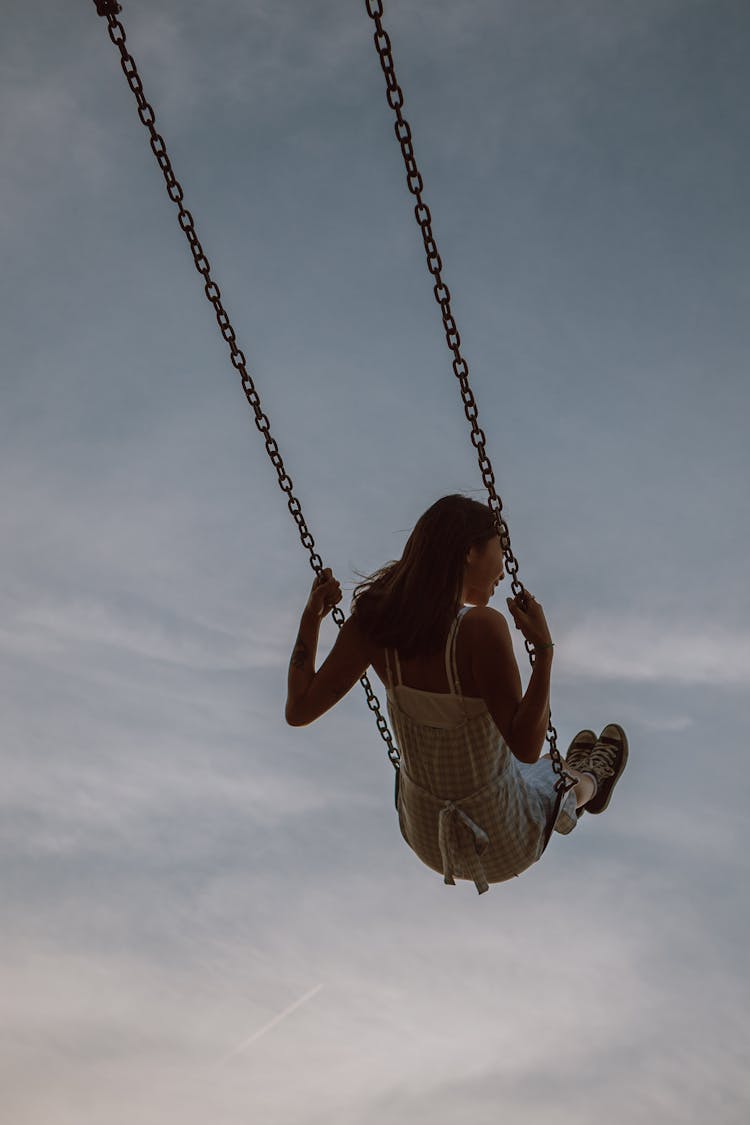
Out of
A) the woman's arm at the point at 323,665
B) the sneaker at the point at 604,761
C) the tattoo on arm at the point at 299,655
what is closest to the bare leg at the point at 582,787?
the sneaker at the point at 604,761

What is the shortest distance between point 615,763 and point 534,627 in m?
2.50

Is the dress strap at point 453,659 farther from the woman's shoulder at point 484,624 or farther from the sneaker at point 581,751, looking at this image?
the sneaker at point 581,751

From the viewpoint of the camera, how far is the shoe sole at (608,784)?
7.05m

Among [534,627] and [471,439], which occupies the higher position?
[471,439]

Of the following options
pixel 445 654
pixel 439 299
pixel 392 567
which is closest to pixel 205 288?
pixel 439 299

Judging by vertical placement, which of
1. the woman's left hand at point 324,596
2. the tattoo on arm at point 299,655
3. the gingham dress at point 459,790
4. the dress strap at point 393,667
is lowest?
the gingham dress at point 459,790

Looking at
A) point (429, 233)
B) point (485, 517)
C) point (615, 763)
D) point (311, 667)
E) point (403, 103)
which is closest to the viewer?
point (403, 103)

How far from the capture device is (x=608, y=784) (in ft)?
23.4

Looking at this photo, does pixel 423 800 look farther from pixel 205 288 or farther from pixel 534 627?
pixel 205 288

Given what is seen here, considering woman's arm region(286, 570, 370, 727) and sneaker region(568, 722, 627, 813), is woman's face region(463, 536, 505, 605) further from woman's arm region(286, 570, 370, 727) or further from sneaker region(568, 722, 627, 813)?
sneaker region(568, 722, 627, 813)

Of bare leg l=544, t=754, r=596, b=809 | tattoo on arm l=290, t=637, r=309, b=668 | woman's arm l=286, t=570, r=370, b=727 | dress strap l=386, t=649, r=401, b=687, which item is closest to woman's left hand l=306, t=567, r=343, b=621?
woman's arm l=286, t=570, r=370, b=727

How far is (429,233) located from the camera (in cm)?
491

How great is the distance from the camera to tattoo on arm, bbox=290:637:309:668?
5.62 metres

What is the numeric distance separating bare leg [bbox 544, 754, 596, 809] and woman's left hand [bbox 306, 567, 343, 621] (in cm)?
195
